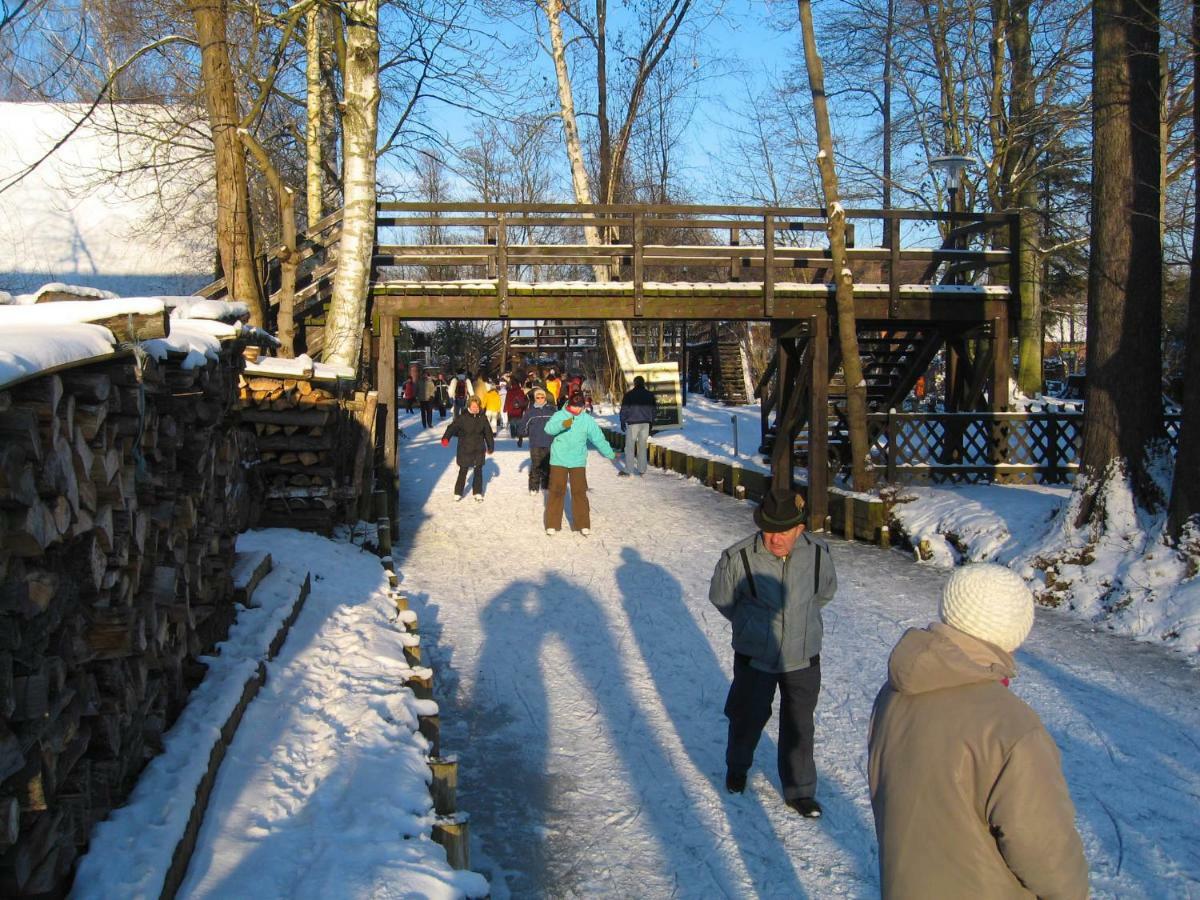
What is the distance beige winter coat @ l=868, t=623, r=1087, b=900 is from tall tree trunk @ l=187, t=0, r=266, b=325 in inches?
471

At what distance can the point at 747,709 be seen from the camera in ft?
16.6

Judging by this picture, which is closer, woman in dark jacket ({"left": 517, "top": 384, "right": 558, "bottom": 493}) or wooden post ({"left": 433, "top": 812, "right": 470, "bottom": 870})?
wooden post ({"left": 433, "top": 812, "right": 470, "bottom": 870})

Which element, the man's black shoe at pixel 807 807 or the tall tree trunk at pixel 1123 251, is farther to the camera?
the tall tree trunk at pixel 1123 251

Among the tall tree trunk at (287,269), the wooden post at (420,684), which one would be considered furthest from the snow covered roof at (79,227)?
the wooden post at (420,684)

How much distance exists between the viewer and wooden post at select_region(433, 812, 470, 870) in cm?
380

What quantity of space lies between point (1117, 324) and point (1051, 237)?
1549cm

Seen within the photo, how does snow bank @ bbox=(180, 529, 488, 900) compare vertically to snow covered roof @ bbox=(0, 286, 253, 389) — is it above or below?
below

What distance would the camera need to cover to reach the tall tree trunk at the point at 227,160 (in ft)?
42.9

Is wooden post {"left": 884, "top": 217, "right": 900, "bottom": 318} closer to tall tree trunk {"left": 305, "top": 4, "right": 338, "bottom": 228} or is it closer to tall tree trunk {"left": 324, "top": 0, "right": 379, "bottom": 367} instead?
tall tree trunk {"left": 324, "top": 0, "right": 379, "bottom": 367}

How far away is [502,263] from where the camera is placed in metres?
13.5

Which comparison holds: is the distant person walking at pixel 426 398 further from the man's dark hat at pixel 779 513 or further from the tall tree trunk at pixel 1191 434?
the man's dark hat at pixel 779 513

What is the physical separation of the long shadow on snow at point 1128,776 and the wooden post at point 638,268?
8082 mm

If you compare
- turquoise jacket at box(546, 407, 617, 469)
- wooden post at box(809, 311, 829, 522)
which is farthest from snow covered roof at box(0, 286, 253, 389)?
wooden post at box(809, 311, 829, 522)

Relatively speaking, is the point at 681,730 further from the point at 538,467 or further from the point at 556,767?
the point at 538,467
